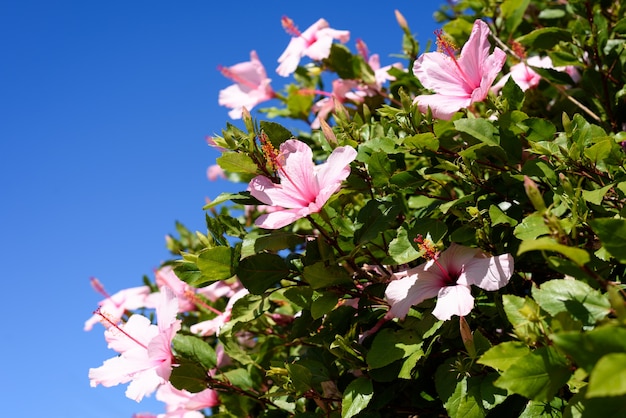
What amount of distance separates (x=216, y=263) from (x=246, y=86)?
3.99 ft

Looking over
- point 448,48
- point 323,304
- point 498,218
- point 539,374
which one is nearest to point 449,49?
point 448,48

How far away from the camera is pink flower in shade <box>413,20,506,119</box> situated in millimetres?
1542

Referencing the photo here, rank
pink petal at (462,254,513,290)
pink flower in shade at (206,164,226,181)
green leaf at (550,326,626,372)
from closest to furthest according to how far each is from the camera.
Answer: green leaf at (550,326,626,372)
pink petal at (462,254,513,290)
pink flower in shade at (206,164,226,181)

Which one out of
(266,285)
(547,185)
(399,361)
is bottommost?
(399,361)

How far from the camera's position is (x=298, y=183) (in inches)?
59.6

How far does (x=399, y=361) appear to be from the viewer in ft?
5.04

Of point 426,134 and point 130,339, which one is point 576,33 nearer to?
point 426,134

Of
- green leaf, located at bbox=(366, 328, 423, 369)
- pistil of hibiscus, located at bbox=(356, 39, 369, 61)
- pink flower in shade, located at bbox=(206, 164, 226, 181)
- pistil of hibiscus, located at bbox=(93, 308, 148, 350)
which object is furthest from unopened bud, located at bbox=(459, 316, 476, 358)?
pink flower in shade, located at bbox=(206, 164, 226, 181)

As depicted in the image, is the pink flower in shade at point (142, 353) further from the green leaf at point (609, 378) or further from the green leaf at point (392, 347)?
the green leaf at point (609, 378)

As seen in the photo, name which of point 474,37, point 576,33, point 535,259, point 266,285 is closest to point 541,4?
point 576,33

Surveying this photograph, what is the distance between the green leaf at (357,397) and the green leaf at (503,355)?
40cm

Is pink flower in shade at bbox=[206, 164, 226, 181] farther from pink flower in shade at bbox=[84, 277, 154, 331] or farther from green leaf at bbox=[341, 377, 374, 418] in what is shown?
green leaf at bbox=[341, 377, 374, 418]

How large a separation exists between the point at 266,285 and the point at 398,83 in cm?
106

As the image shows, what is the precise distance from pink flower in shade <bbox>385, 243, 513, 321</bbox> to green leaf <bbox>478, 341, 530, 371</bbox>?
0.17 m
